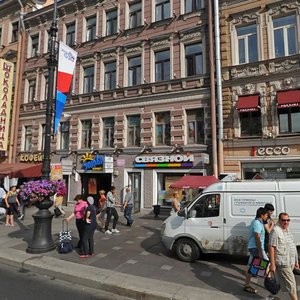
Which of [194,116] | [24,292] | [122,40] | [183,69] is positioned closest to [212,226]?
[24,292]

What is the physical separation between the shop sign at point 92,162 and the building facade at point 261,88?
7.60 metres

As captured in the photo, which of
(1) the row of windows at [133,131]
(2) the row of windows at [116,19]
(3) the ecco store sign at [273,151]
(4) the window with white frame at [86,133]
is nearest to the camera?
(3) the ecco store sign at [273,151]

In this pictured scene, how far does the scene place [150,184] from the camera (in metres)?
16.0

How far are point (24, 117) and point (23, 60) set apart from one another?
4672 mm

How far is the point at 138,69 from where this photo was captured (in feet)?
58.5

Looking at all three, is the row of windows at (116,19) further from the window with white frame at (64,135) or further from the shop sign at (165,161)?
the shop sign at (165,161)

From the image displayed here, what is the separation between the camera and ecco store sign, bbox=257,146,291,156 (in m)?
13.0

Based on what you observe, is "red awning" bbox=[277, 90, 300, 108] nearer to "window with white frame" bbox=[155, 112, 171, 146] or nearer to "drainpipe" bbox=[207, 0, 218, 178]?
"drainpipe" bbox=[207, 0, 218, 178]

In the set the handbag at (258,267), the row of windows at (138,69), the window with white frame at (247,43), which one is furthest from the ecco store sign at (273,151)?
the handbag at (258,267)

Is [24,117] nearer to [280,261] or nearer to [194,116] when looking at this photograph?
[194,116]

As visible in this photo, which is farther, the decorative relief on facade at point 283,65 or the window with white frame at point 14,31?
the window with white frame at point 14,31

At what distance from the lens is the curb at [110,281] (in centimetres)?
539

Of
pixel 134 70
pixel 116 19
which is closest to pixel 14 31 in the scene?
pixel 116 19

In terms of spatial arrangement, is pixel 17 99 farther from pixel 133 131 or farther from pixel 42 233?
pixel 42 233
